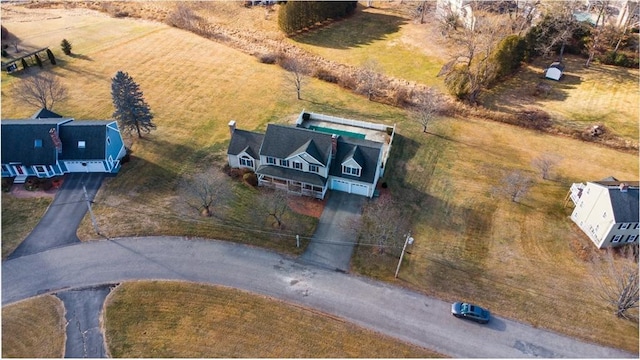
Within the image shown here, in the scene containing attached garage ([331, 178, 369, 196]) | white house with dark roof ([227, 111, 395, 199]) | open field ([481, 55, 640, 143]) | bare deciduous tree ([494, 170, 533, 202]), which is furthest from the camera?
open field ([481, 55, 640, 143])

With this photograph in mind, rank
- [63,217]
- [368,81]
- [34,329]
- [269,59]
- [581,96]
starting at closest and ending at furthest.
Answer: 1. [34,329]
2. [63,217]
3. [368,81]
4. [581,96]
5. [269,59]

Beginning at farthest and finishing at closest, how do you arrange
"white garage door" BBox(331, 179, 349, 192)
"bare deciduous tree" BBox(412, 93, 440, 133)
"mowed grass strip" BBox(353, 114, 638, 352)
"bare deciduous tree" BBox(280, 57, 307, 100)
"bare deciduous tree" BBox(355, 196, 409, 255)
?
"bare deciduous tree" BBox(280, 57, 307, 100) → "bare deciduous tree" BBox(412, 93, 440, 133) → "white garage door" BBox(331, 179, 349, 192) → "bare deciduous tree" BBox(355, 196, 409, 255) → "mowed grass strip" BBox(353, 114, 638, 352)

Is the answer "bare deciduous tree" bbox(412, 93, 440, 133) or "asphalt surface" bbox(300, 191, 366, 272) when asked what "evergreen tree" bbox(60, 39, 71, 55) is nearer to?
"asphalt surface" bbox(300, 191, 366, 272)

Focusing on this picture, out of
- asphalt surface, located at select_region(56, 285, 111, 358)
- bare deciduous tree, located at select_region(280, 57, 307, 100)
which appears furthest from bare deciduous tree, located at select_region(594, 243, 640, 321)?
bare deciduous tree, located at select_region(280, 57, 307, 100)

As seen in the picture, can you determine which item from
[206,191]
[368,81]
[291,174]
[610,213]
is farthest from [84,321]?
[368,81]

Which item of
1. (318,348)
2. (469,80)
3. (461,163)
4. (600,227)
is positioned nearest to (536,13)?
(469,80)

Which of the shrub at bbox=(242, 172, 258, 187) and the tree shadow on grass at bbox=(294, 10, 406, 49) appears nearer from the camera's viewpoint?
the shrub at bbox=(242, 172, 258, 187)

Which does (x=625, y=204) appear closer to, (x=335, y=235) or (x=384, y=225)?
(x=384, y=225)
